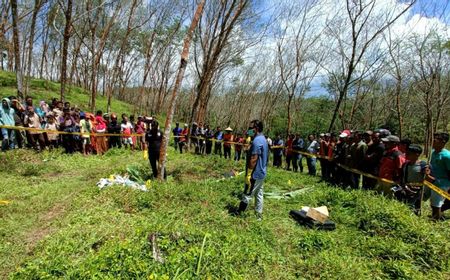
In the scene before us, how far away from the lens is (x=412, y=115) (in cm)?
4034

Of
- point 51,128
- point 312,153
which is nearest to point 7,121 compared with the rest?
point 51,128

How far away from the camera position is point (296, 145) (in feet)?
44.8

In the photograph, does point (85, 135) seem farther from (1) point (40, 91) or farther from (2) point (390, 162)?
(1) point (40, 91)

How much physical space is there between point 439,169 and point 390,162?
3.80 feet

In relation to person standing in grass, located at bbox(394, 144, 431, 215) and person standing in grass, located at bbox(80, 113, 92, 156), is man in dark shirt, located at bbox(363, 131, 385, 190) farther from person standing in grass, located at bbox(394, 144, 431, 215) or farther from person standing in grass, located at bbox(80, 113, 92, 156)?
person standing in grass, located at bbox(80, 113, 92, 156)

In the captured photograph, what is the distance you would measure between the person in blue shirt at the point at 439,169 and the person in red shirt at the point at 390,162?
0.88m

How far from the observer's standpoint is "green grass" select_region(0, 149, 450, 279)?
12.4 feet

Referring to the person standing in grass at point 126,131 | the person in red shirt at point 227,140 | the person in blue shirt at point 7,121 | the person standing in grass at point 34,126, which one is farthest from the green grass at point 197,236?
the person in red shirt at point 227,140

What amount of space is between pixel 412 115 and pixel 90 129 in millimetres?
40690

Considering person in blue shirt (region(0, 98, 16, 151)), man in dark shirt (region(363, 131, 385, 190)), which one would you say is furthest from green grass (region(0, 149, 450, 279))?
person in blue shirt (region(0, 98, 16, 151))

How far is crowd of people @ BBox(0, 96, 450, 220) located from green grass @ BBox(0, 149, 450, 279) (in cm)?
76

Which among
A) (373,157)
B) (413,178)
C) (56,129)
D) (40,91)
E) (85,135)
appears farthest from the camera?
(40,91)

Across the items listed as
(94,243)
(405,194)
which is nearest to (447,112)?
(405,194)

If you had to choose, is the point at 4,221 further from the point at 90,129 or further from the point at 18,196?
the point at 90,129
